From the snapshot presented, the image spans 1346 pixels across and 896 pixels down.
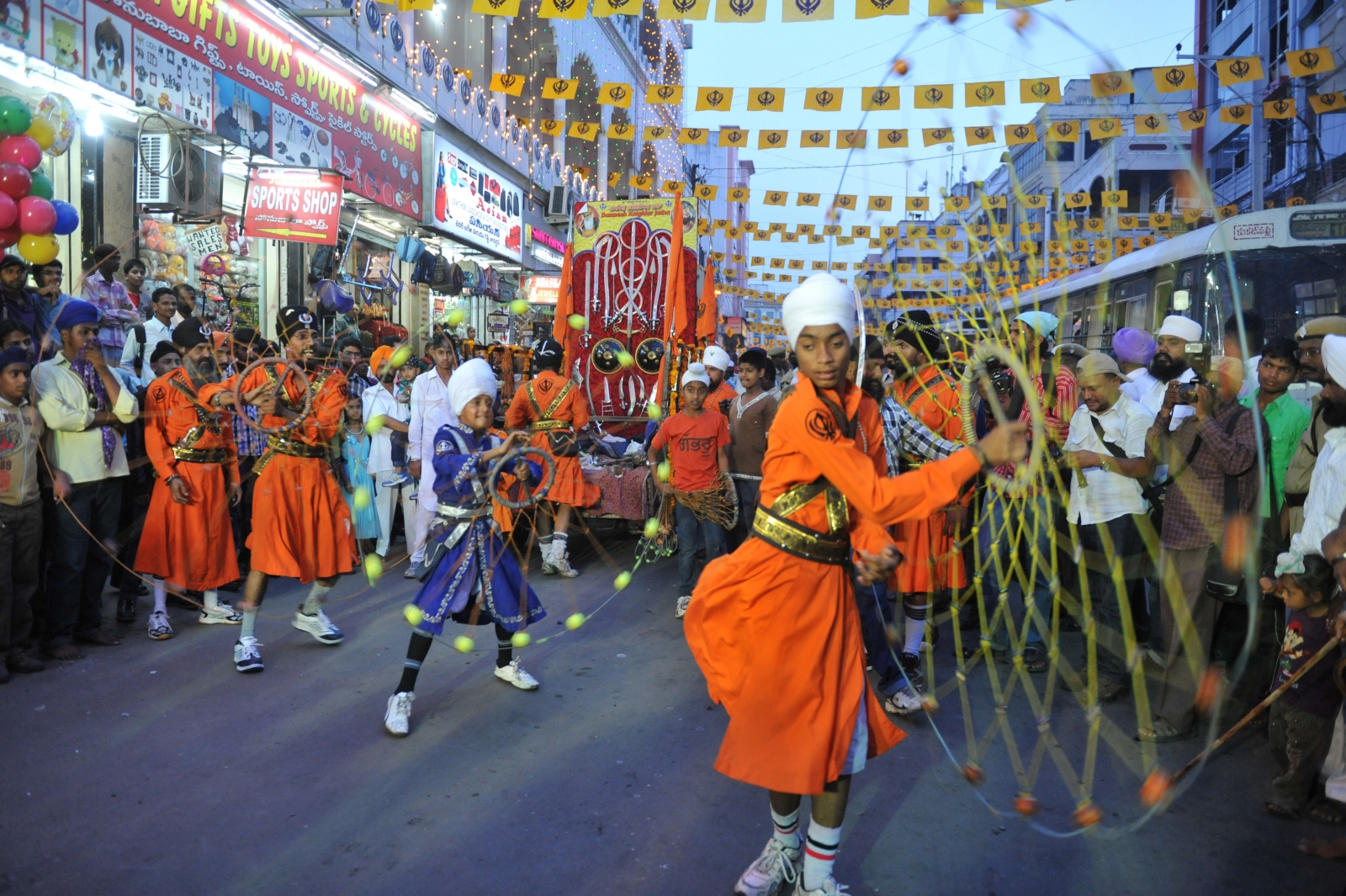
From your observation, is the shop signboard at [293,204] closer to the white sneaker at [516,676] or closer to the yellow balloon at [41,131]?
the yellow balloon at [41,131]

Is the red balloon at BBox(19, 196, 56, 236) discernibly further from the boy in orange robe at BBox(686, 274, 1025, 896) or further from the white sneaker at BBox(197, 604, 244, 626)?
the boy in orange robe at BBox(686, 274, 1025, 896)

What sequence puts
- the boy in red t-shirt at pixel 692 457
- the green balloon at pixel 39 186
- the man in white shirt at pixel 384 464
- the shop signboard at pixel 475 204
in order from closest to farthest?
the green balloon at pixel 39 186
the boy in red t-shirt at pixel 692 457
the man in white shirt at pixel 384 464
the shop signboard at pixel 475 204

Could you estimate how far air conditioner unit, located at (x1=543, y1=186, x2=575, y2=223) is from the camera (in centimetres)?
2428

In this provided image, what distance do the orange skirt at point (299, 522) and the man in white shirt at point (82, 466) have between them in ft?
3.28

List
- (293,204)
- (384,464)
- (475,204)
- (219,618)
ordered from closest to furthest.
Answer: (219,618) < (384,464) < (293,204) < (475,204)

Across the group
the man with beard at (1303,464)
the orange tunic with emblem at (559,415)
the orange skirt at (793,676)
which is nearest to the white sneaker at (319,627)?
the orange tunic with emblem at (559,415)

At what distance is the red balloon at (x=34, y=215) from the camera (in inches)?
218

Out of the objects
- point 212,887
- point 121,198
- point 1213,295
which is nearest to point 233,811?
point 212,887

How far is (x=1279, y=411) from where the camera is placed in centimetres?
509

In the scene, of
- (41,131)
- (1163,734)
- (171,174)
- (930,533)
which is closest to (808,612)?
(930,533)

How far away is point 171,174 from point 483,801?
8.33 meters

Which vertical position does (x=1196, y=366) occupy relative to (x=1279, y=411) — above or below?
above

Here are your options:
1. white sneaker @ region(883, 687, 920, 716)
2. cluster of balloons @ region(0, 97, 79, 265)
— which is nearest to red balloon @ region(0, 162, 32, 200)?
cluster of balloons @ region(0, 97, 79, 265)

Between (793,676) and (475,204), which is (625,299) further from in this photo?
(475,204)
